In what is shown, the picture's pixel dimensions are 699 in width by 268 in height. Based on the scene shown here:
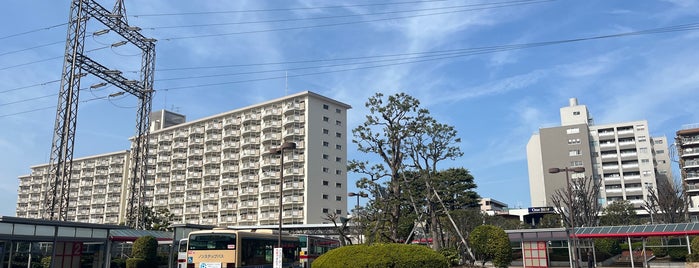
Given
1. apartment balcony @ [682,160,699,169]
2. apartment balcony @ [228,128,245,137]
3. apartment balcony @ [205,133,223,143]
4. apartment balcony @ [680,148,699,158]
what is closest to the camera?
apartment balcony @ [682,160,699,169]

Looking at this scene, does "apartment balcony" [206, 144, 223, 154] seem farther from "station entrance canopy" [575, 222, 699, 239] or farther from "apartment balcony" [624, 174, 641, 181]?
"apartment balcony" [624, 174, 641, 181]

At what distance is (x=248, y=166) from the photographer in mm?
90625

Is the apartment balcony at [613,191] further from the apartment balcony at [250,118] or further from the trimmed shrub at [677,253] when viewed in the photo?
the apartment balcony at [250,118]

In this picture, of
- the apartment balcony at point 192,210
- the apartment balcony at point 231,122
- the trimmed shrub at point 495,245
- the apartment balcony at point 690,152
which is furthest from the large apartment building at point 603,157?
the trimmed shrub at point 495,245

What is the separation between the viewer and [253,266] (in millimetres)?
27266

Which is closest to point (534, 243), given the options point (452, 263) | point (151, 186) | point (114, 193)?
point (452, 263)

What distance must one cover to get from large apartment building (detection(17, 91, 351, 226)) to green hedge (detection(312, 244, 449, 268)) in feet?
196

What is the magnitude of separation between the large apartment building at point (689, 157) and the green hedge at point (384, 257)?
288 feet

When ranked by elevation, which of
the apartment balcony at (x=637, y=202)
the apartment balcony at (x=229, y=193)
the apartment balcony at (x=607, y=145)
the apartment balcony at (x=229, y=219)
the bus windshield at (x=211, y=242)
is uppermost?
the apartment balcony at (x=607, y=145)

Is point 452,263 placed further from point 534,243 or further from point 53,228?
point 53,228

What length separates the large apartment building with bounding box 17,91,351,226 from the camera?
8356cm

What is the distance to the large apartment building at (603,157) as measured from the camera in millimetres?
91812

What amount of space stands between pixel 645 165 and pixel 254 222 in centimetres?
6901

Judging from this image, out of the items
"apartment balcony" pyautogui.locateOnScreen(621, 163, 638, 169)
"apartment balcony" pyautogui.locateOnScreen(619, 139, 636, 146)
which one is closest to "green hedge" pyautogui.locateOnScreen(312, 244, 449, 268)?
"apartment balcony" pyautogui.locateOnScreen(621, 163, 638, 169)
